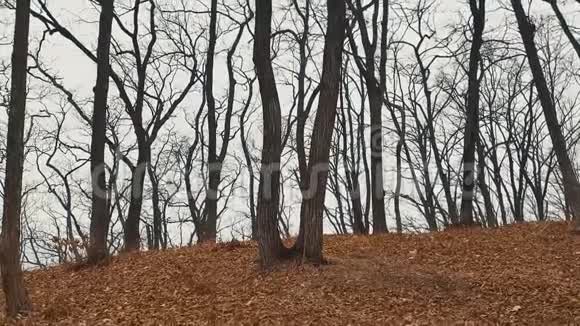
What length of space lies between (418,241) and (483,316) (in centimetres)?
477

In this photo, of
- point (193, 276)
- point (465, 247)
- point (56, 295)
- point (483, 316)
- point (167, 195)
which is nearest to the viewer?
point (483, 316)

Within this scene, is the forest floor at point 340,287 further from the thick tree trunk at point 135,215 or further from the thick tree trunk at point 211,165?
the thick tree trunk at point 211,165

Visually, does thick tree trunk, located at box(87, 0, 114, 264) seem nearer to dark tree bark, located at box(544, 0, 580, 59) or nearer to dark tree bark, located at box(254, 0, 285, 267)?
dark tree bark, located at box(254, 0, 285, 267)

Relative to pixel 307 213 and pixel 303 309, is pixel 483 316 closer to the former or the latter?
pixel 303 309

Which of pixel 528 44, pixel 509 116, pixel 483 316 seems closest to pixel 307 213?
pixel 483 316

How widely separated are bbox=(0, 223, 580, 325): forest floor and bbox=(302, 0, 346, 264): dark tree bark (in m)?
0.45

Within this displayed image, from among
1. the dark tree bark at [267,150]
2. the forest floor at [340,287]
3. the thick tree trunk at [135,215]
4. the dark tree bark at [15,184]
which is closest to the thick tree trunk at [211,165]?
the thick tree trunk at [135,215]

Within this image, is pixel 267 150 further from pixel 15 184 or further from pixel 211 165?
pixel 211 165

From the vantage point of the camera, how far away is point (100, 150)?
9891mm

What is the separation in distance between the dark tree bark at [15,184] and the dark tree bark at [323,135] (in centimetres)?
375

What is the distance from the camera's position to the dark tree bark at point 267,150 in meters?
7.60

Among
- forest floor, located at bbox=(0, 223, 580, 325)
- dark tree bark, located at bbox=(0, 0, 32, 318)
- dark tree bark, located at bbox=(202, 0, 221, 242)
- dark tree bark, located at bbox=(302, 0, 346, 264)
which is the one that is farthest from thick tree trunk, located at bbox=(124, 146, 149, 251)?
dark tree bark, located at bbox=(302, 0, 346, 264)

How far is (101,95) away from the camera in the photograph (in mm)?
9867

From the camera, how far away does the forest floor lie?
232 inches
